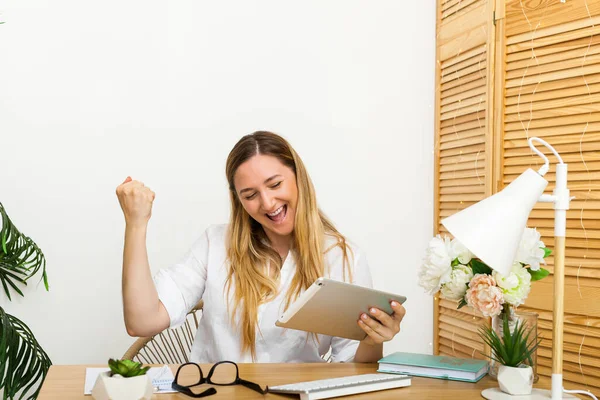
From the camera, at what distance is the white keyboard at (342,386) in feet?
4.66

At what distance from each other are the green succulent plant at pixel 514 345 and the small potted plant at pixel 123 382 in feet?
2.48

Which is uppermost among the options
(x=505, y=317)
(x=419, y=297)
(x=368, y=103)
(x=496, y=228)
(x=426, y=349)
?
(x=368, y=103)

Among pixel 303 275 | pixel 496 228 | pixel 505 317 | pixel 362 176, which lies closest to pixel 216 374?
pixel 303 275

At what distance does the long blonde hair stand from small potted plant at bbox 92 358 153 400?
2.44 ft

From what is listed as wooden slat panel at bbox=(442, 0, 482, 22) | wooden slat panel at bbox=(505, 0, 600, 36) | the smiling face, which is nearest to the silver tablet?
the smiling face

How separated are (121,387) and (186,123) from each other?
1.74m

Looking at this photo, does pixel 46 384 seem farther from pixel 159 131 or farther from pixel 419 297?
pixel 419 297

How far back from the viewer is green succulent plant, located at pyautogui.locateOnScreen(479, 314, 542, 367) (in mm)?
1445

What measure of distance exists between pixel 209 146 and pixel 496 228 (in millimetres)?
1887

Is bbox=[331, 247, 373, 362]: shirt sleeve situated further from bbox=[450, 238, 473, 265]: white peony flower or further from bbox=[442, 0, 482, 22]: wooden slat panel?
bbox=[442, 0, 482, 22]: wooden slat panel

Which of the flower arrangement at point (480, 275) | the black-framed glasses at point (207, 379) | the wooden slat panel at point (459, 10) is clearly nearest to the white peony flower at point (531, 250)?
the flower arrangement at point (480, 275)

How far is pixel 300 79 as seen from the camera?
3049 mm

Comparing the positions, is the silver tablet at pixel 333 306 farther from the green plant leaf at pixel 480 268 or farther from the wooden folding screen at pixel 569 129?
Result: the wooden folding screen at pixel 569 129

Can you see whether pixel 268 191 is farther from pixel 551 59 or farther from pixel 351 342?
pixel 551 59
